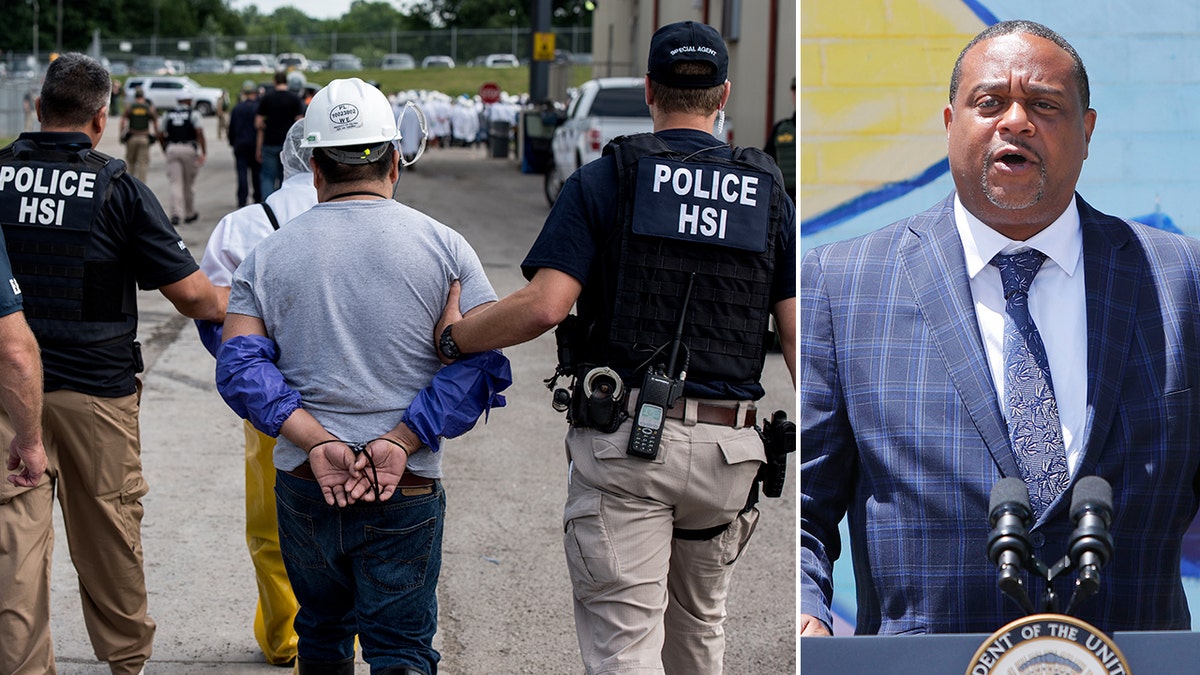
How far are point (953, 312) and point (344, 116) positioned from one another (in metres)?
1.60

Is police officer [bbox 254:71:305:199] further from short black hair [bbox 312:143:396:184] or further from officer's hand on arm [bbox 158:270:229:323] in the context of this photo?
short black hair [bbox 312:143:396:184]

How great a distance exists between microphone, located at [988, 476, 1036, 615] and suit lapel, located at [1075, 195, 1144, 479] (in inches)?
5.4

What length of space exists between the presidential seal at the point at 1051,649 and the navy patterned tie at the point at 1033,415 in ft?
0.77

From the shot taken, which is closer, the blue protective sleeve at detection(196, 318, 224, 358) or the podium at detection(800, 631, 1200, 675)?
the podium at detection(800, 631, 1200, 675)

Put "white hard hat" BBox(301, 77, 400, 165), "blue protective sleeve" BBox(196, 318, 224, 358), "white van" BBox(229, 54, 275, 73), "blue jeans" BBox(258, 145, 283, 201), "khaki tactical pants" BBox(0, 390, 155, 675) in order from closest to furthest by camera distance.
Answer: "white hard hat" BBox(301, 77, 400, 165) < "khaki tactical pants" BBox(0, 390, 155, 675) < "blue protective sleeve" BBox(196, 318, 224, 358) < "blue jeans" BBox(258, 145, 283, 201) < "white van" BBox(229, 54, 275, 73)

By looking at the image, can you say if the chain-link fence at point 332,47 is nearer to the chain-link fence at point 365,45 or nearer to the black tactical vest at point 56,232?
the chain-link fence at point 365,45

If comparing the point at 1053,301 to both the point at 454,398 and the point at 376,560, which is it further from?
the point at 376,560

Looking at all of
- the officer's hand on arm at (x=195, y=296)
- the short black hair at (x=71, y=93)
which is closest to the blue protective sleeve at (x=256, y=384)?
the officer's hand on arm at (x=195, y=296)

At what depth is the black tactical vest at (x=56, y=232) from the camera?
12.9 feet

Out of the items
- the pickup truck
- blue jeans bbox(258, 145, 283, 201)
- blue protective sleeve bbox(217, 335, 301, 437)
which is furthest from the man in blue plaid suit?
the pickup truck

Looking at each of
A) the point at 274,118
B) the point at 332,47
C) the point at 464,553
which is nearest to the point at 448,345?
the point at 464,553

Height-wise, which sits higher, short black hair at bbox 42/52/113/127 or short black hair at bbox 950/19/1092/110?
short black hair at bbox 950/19/1092/110

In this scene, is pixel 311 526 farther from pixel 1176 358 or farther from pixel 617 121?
pixel 617 121

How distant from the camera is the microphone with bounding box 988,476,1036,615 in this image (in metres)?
2.73
